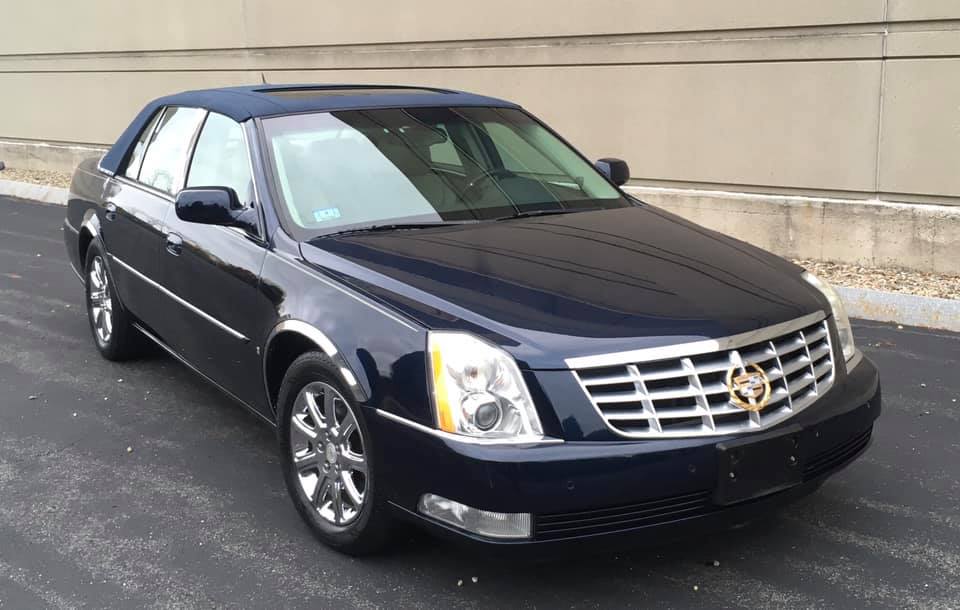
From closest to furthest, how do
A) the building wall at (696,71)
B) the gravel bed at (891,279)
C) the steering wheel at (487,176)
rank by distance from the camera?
the steering wheel at (487,176) < the gravel bed at (891,279) < the building wall at (696,71)

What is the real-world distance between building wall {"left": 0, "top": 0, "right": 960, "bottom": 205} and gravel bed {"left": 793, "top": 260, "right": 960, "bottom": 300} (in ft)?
2.01

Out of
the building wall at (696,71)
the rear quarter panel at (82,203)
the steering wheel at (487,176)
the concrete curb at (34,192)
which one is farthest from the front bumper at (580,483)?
the concrete curb at (34,192)

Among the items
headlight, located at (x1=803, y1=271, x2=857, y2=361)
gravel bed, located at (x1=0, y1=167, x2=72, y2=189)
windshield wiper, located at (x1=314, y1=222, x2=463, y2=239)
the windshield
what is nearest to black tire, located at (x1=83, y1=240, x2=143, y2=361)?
the windshield

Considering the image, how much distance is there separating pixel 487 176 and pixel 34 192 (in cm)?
1124

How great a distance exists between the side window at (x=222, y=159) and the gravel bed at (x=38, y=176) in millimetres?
10280

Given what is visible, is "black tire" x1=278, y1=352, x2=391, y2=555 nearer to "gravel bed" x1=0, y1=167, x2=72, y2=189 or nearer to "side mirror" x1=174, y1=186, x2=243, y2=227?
"side mirror" x1=174, y1=186, x2=243, y2=227

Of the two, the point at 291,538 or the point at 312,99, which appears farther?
the point at 312,99

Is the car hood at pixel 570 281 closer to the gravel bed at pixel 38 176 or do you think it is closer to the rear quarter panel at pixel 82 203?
the rear quarter panel at pixel 82 203

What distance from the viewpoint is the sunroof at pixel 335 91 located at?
183 inches

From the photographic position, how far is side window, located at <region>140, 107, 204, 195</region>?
4855 mm

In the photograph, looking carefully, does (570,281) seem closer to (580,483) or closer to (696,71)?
(580,483)

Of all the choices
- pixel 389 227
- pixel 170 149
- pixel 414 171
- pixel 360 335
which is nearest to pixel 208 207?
Result: pixel 389 227

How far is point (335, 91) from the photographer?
187 inches

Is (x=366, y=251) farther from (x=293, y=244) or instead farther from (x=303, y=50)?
(x=303, y=50)
